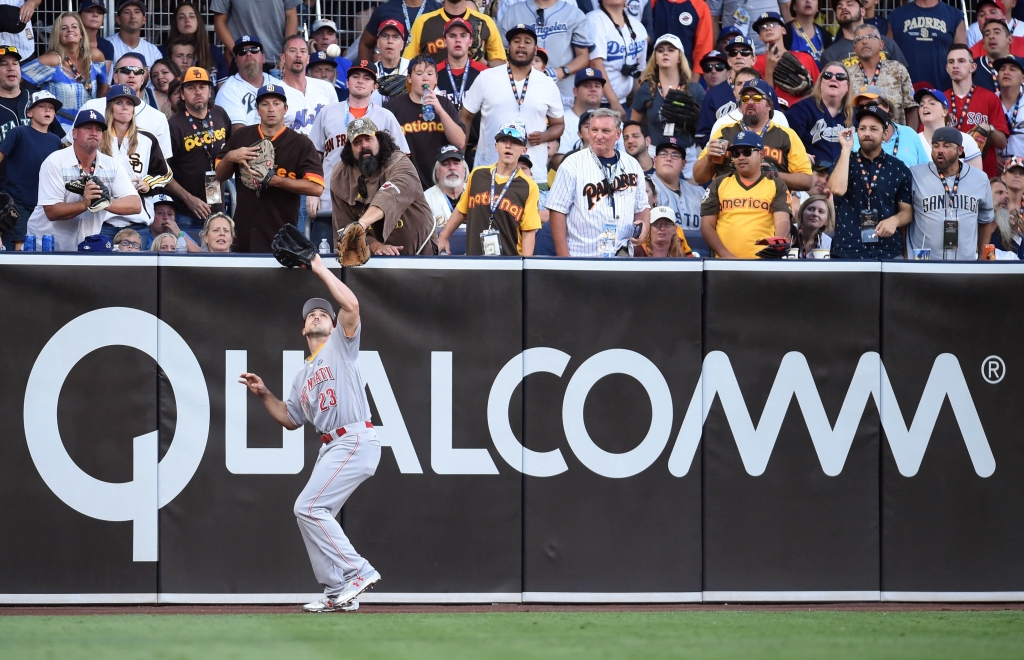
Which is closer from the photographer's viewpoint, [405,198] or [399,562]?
[399,562]

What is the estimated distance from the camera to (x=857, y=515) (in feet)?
28.3

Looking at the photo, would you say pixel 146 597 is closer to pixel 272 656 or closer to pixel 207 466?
pixel 207 466

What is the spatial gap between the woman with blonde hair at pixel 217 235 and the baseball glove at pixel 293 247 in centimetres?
156

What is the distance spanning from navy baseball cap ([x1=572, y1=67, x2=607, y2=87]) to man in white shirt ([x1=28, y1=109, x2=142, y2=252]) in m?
4.86

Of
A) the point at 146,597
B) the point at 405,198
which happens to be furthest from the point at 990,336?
the point at 146,597

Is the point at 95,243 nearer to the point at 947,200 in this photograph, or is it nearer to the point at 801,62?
the point at 947,200

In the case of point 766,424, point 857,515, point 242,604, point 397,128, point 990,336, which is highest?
point 397,128

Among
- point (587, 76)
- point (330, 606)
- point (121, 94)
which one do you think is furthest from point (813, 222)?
point (121, 94)

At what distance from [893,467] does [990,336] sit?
3.72 feet

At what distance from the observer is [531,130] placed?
1198 cm

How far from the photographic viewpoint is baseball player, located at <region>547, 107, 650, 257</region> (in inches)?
392

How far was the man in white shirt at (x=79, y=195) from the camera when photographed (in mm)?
9625

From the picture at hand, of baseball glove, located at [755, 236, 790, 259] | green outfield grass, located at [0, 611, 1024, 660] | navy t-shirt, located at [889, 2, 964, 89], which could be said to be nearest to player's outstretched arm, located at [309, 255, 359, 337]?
green outfield grass, located at [0, 611, 1024, 660]

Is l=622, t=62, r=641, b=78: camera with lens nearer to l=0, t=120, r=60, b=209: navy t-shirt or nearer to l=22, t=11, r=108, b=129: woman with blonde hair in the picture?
l=22, t=11, r=108, b=129: woman with blonde hair
